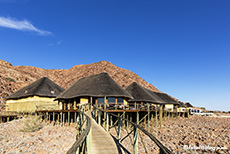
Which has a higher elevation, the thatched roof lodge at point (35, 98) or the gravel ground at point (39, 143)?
the thatched roof lodge at point (35, 98)

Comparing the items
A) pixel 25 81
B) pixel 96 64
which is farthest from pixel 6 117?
pixel 96 64

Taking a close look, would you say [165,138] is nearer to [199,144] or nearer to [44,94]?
[199,144]

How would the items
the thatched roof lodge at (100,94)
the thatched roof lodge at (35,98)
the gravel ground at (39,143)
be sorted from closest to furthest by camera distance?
the gravel ground at (39,143)
the thatched roof lodge at (100,94)
the thatched roof lodge at (35,98)

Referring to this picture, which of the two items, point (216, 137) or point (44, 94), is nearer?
point (216, 137)

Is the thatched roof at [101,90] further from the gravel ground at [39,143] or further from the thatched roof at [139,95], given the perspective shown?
the gravel ground at [39,143]

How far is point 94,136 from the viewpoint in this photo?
9.11 m

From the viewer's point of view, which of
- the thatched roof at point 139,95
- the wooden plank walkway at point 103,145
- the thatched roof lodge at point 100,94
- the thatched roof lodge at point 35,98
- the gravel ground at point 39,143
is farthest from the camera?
the thatched roof lodge at point 35,98

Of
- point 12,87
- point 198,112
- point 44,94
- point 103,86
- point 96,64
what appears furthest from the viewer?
point 96,64

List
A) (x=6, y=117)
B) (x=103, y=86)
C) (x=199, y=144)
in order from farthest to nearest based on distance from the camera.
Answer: (x=6, y=117) < (x=103, y=86) < (x=199, y=144)

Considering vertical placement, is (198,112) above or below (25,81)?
below

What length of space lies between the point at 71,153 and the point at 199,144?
1623 cm

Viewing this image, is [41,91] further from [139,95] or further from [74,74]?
[74,74]

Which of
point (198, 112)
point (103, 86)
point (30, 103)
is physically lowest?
point (198, 112)

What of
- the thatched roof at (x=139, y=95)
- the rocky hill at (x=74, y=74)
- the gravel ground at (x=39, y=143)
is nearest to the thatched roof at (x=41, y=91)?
the gravel ground at (x=39, y=143)
